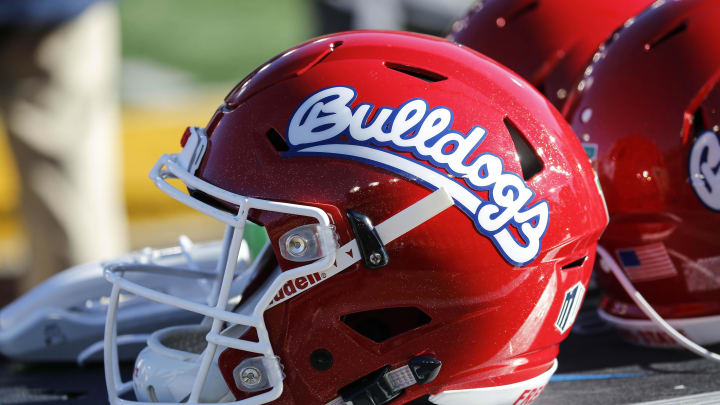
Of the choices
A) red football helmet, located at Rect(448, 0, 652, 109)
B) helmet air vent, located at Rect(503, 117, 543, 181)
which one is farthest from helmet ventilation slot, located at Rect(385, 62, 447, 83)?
red football helmet, located at Rect(448, 0, 652, 109)

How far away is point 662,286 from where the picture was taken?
154cm

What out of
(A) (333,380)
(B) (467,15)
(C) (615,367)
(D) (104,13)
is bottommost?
(C) (615,367)

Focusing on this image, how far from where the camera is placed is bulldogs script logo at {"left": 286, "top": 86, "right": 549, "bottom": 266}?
1.19 metres

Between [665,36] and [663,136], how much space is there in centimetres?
18

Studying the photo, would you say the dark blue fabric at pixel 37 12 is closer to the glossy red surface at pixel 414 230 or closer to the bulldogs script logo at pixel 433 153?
the glossy red surface at pixel 414 230

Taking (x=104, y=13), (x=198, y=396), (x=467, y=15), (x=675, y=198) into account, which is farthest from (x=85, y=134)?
(x=675, y=198)

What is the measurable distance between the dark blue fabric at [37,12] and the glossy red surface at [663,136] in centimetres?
162

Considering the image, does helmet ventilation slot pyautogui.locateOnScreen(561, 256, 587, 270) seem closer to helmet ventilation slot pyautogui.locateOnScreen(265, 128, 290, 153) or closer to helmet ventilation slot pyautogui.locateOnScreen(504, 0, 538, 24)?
helmet ventilation slot pyautogui.locateOnScreen(265, 128, 290, 153)

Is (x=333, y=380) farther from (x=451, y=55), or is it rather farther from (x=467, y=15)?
(x=467, y=15)

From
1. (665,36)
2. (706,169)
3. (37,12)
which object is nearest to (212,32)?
(37,12)

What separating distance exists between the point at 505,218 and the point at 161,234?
333cm

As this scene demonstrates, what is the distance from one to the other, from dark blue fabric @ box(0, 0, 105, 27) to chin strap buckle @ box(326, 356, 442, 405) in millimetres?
1744

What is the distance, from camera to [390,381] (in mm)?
1226

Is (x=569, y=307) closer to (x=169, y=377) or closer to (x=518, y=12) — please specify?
(x=169, y=377)
